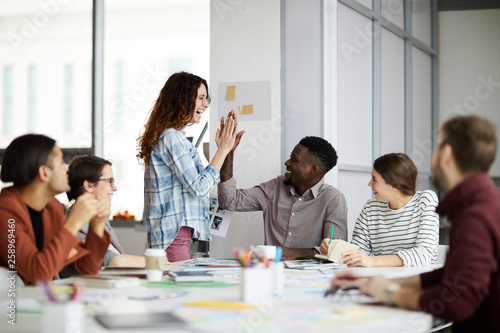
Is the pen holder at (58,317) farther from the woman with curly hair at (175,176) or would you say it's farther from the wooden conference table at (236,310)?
the woman with curly hair at (175,176)

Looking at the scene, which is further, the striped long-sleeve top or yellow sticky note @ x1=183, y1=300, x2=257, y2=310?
the striped long-sleeve top

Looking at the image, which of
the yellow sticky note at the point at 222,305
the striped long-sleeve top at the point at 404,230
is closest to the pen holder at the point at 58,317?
the yellow sticky note at the point at 222,305

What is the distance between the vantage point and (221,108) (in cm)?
376

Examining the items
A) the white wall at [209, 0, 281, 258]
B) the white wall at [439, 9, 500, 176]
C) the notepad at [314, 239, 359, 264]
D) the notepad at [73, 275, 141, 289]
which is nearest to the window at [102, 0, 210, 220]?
the white wall at [439, 9, 500, 176]

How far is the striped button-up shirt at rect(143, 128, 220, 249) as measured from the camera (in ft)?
9.24

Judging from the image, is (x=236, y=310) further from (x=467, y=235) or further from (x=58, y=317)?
(x=467, y=235)

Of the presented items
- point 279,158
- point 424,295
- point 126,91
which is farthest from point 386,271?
point 126,91

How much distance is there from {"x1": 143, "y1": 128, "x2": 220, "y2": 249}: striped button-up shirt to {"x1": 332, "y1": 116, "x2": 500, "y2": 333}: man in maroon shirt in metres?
1.44

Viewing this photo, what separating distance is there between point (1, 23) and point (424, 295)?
6.16 meters

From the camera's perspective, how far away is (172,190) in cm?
290

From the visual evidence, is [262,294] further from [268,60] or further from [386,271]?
[268,60]

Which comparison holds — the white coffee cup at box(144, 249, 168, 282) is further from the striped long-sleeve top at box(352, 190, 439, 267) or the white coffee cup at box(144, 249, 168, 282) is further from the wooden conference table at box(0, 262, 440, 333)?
the striped long-sleeve top at box(352, 190, 439, 267)

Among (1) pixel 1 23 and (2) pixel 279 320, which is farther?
(1) pixel 1 23

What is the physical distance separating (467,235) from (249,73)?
2455 mm
